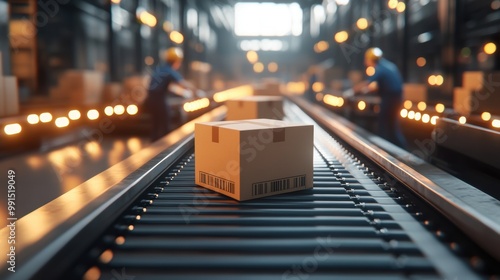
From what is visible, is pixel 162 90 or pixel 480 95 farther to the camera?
pixel 162 90

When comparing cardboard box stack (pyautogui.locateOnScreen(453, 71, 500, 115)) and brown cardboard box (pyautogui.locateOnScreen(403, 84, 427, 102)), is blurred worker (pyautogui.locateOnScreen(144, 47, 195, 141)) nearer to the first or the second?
brown cardboard box (pyautogui.locateOnScreen(403, 84, 427, 102))

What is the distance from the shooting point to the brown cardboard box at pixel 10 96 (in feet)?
16.9

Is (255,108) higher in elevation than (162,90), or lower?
lower

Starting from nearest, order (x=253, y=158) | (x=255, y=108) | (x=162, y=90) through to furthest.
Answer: (x=253, y=158)
(x=255, y=108)
(x=162, y=90)

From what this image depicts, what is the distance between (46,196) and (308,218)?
2.72 meters

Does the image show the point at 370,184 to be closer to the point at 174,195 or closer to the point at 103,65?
the point at 174,195

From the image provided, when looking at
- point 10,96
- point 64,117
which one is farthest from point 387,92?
point 10,96

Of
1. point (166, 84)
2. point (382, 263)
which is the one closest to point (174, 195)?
point (382, 263)

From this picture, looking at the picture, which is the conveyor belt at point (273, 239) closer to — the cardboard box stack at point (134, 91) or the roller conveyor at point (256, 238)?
the roller conveyor at point (256, 238)

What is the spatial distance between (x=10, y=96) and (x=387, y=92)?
16.0 feet

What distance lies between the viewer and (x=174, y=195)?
230 centimetres

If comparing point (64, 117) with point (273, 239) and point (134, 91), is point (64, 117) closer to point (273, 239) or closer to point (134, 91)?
point (134, 91)

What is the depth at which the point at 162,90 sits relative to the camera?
716cm

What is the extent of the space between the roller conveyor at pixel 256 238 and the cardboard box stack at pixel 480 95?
2.56 meters
